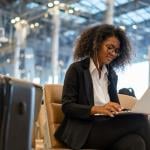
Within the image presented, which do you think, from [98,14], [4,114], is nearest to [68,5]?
[98,14]

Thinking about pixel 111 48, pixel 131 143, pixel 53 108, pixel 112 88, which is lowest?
pixel 131 143

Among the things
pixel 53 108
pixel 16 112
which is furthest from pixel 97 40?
pixel 16 112

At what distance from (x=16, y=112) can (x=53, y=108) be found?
1.38 metres

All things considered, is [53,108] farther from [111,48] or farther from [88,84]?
[111,48]

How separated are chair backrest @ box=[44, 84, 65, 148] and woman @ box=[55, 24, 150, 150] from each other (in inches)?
2.3

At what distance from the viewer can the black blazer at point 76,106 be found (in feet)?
6.81

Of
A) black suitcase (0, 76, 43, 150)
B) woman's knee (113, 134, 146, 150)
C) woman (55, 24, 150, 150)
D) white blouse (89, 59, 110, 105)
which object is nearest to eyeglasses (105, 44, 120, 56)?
woman (55, 24, 150, 150)

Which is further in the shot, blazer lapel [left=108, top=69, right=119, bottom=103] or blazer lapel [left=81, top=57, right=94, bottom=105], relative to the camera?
blazer lapel [left=108, top=69, right=119, bottom=103]

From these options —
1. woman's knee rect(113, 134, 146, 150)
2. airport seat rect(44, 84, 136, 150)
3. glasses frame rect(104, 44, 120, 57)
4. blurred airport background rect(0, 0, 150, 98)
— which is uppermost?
blurred airport background rect(0, 0, 150, 98)

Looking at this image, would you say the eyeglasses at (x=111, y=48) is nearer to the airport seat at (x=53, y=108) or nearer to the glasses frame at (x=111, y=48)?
the glasses frame at (x=111, y=48)

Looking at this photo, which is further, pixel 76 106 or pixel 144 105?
pixel 76 106

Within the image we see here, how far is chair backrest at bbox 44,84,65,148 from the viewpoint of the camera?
2244mm

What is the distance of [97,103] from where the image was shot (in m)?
2.25

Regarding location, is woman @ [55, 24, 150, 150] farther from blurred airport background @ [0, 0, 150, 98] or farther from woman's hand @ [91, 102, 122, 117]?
blurred airport background @ [0, 0, 150, 98]
